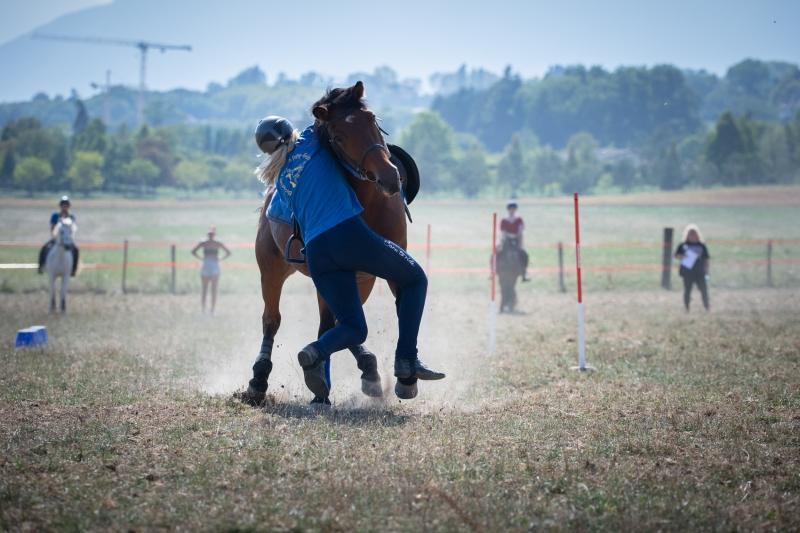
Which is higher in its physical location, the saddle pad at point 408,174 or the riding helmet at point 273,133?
the riding helmet at point 273,133

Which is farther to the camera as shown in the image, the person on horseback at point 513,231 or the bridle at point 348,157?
the person on horseback at point 513,231

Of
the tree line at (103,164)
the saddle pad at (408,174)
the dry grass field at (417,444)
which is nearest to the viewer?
the dry grass field at (417,444)

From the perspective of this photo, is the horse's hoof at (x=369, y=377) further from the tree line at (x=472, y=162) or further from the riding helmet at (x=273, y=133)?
the tree line at (x=472, y=162)

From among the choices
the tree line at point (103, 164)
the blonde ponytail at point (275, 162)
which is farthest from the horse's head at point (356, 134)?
the tree line at point (103, 164)

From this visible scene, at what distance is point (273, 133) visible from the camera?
26.5ft

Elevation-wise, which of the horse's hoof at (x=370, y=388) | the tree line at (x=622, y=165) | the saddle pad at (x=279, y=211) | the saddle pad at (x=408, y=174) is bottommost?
the horse's hoof at (x=370, y=388)

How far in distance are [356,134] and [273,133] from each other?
1.25m

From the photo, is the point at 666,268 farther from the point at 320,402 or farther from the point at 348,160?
the point at 348,160

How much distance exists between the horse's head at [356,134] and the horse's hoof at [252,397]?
2444mm

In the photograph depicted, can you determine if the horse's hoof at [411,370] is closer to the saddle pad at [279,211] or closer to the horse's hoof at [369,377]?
the horse's hoof at [369,377]

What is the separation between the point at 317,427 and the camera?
696 cm

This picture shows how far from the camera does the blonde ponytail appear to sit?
801 centimetres

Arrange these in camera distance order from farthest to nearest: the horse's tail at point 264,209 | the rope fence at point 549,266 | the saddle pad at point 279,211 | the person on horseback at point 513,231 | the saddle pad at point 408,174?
1. the rope fence at point 549,266
2. the person on horseback at point 513,231
3. the horse's tail at point 264,209
4. the saddle pad at point 408,174
5. the saddle pad at point 279,211

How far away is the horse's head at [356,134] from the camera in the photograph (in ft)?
22.5
